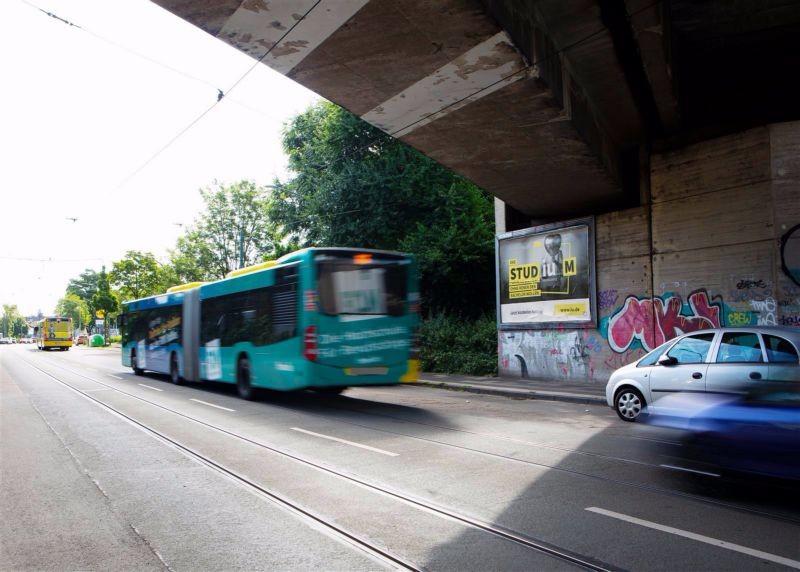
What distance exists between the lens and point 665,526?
438cm

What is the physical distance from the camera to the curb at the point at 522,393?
12461 mm

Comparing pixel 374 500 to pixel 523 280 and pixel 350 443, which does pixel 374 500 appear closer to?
pixel 350 443

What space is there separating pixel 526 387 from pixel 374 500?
10.2 meters

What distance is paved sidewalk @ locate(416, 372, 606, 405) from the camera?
1287cm

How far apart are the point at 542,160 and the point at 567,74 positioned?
2387 millimetres

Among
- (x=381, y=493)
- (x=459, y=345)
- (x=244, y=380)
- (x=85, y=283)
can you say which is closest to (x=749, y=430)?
(x=381, y=493)

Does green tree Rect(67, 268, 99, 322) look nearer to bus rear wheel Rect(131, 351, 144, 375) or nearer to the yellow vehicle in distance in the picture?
the yellow vehicle in distance

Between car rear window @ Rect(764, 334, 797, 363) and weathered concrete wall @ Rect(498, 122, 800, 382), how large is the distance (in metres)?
5.93

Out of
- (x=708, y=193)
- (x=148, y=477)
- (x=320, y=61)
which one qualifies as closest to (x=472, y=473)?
(x=148, y=477)

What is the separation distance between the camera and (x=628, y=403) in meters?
9.47

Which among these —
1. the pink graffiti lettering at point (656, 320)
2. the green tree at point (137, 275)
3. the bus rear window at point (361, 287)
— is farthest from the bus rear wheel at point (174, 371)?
the green tree at point (137, 275)

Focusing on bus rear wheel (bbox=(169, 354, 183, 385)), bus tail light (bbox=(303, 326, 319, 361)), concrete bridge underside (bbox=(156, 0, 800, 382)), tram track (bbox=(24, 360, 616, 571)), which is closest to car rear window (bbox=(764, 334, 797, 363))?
tram track (bbox=(24, 360, 616, 571))

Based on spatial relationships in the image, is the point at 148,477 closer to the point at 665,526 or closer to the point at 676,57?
the point at 665,526

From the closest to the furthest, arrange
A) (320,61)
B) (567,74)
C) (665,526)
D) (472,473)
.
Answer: (665,526), (472,473), (320,61), (567,74)
